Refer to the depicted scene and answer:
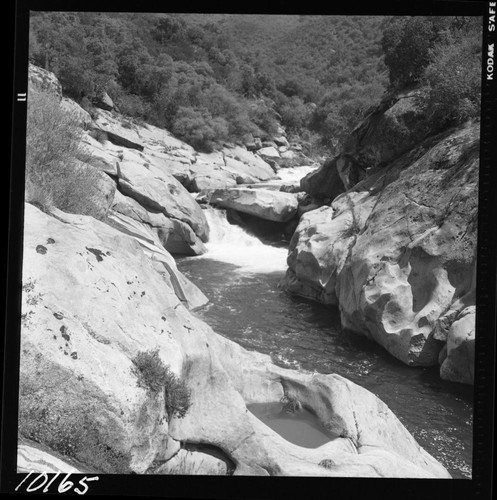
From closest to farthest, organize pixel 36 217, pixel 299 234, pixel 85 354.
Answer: pixel 85 354 → pixel 36 217 → pixel 299 234

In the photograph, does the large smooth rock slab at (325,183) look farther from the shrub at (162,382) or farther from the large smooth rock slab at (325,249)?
the shrub at (162,382)

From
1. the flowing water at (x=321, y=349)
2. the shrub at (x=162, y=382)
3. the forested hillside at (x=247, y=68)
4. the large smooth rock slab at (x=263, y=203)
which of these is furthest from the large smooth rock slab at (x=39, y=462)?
the large smooth rock slab at (x=263, y=203)

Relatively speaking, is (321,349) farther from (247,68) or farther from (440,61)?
(247,68)

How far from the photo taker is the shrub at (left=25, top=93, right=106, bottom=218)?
27.0ft

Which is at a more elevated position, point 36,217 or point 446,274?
point 36,217

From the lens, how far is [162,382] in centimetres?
584

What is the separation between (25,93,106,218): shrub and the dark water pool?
543 centimetres

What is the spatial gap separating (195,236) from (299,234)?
6.31 metres

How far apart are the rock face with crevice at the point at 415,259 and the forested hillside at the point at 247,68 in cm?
229

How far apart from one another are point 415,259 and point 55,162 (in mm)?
8886

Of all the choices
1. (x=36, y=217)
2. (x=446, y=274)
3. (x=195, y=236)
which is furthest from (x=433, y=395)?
(x=195, y=236)

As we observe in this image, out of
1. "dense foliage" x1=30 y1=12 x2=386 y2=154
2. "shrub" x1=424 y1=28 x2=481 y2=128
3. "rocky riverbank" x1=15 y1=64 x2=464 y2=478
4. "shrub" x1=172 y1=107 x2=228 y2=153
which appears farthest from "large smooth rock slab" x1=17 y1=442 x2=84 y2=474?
"shrub" x1=172 y1=107 x2=228 y2=153

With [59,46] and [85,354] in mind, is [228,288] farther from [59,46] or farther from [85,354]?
[59,46]

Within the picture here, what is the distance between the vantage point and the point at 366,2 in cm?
598
